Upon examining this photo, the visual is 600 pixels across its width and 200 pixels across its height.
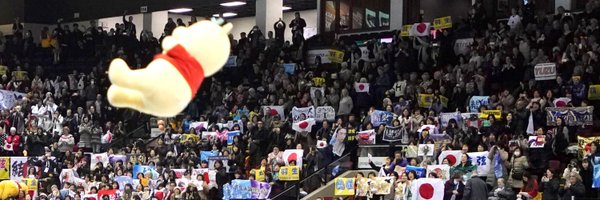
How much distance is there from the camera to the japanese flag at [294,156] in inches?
785

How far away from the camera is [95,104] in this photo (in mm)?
27344

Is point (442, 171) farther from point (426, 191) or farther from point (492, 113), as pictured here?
point (492, 113)

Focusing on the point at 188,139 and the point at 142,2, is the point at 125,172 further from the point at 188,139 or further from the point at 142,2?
the point at 142,2

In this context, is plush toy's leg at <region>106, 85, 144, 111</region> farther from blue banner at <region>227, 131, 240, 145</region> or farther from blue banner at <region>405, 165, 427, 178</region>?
blue banner at <region>227, 131, 240, 145</region>

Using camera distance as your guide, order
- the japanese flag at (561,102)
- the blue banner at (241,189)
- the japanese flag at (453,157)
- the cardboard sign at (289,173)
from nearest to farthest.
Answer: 1. the japanese flag at (453,157)
2. the japanese flag at (561,102)
3. the blue banner at (241,189)
4. the cardboard sign at (289,173)

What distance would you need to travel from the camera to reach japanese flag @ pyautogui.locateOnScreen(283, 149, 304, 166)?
65.4ft

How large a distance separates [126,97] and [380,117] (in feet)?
49.9

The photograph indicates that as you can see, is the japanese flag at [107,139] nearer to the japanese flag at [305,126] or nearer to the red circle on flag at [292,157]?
the japanese flag at [305,126]

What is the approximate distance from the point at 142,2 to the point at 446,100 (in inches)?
681

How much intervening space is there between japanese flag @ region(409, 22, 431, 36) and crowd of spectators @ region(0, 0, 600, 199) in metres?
0.16

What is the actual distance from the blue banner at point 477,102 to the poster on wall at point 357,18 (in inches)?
393

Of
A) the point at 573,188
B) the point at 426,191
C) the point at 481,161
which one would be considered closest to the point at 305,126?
the point at 426,191

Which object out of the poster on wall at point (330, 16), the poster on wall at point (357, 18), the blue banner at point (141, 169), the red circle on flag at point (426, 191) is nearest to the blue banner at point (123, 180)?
the blue banner at point (141, 169)

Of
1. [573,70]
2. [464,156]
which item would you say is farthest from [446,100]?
[464,156]
